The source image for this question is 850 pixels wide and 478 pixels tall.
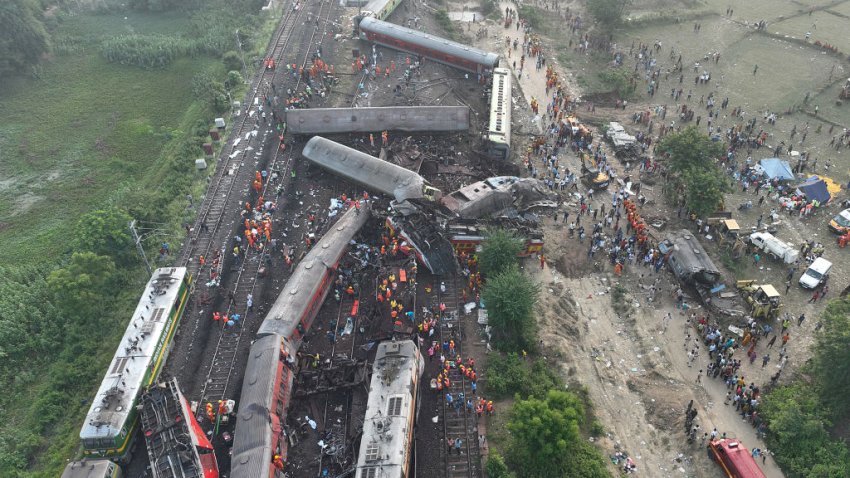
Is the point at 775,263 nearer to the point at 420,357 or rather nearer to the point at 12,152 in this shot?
the point at 420,357

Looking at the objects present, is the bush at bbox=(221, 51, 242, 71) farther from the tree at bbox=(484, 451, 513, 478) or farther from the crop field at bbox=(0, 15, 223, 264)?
the tree at bbox=(484, 451, 513, 478)

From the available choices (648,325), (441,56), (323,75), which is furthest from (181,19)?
(648,325)

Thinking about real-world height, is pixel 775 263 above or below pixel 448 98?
below

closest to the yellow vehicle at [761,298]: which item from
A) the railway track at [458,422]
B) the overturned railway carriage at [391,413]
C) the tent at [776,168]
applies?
the tent at [776,168]

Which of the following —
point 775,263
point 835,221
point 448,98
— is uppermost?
point 448,98

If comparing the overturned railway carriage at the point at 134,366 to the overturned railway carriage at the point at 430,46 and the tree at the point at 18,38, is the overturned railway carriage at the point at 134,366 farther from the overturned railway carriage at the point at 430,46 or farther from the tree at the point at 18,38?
the tree at the point at 18,38

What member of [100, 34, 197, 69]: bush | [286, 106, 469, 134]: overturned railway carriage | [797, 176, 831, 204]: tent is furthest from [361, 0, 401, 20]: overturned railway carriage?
[797, 176, 831, 204]: tent
